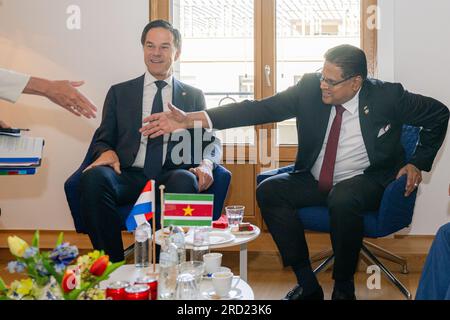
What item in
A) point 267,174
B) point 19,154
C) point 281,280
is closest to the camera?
point 19,154

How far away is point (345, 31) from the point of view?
3.87 metres

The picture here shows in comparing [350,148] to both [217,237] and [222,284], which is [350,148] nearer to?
[217,237]

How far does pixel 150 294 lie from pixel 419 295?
950 millimetres

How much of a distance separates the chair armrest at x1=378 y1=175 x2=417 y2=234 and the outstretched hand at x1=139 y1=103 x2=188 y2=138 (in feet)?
3.51

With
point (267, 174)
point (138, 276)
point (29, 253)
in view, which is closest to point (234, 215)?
point (267, 174)

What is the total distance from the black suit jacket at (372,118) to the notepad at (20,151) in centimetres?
95

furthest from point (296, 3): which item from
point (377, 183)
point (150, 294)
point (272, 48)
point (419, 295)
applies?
point (150, 294)

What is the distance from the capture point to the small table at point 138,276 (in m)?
1.88

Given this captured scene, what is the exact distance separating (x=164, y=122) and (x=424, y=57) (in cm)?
183

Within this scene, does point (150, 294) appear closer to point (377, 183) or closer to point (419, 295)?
point (419, 295)

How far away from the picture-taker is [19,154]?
2385 millimetres

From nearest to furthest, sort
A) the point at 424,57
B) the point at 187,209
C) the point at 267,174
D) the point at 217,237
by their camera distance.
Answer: the point at 187,209, the point at 217,237, the point at 267,174, the point at 424,57

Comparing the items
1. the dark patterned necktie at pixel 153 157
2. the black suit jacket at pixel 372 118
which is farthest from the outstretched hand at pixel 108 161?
the black suit jacket at pixel 372 118

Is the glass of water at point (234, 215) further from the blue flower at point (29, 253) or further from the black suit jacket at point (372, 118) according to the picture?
the blue flower at point (29, 253)
